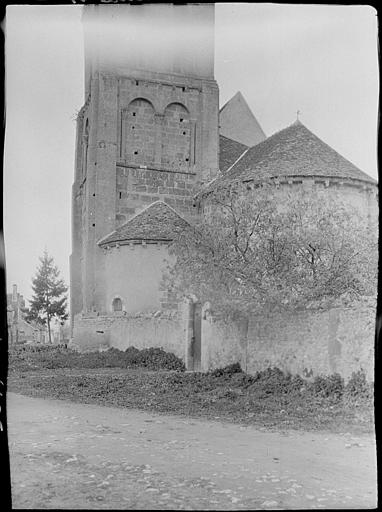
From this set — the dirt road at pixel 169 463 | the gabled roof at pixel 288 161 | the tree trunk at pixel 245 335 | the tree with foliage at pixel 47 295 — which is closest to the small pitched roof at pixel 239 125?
the gabled roof at pixel 288 161

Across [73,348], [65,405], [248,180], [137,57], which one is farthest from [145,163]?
[65,405]

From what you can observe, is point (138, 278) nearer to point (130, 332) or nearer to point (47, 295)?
point (130, 332)

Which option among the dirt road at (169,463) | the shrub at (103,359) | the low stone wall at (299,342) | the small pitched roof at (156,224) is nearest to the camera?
the dirt road at (169,463)

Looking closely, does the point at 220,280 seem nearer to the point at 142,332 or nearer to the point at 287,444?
the point at 142,332

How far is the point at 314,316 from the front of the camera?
854 cm

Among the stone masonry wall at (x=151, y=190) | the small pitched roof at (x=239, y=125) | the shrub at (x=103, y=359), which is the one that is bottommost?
the shrub at (x=103, y=359)

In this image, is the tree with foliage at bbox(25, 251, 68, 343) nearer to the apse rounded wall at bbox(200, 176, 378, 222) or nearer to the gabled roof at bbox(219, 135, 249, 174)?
the apse rounded wall at bbox(200, 176, 378, 222)

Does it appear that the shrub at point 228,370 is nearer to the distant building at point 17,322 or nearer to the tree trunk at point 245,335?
the tree trunk at point 245,335

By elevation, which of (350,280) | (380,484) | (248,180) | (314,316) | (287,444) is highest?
(248,180)

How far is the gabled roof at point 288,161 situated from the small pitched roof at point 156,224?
2.40ft

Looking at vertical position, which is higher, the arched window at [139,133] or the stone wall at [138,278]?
the arched window at [139,133]

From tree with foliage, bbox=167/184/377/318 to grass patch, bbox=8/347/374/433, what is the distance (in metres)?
1.19

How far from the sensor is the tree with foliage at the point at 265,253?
8875 millimetres

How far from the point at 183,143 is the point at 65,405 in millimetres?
4757
